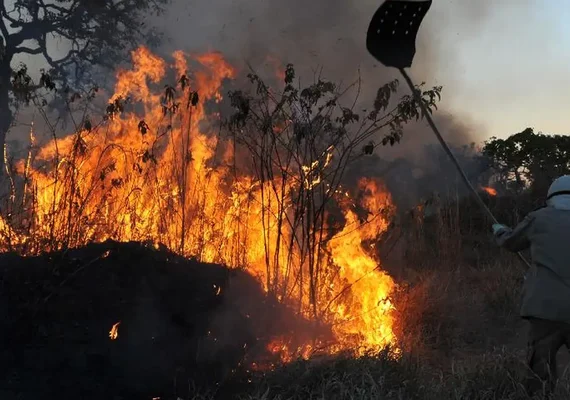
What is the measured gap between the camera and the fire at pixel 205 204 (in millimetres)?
5445

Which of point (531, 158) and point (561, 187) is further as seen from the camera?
point (531, 158)

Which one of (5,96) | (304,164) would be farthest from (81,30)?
(304,164)

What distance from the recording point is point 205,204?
20.1 ft

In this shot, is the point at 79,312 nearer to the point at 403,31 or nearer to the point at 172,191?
the point at 172,191

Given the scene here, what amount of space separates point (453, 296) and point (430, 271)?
3.57ft

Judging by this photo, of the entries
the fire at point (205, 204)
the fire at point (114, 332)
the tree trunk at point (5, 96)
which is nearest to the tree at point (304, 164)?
the fire at point (205, 204)

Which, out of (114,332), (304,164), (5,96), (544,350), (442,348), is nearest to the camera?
(544,350)

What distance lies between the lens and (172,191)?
19.9ft

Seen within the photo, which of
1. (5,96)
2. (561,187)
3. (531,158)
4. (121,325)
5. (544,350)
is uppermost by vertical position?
(5,96)

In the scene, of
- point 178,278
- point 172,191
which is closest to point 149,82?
point 172,191

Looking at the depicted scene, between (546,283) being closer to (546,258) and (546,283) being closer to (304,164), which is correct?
(546,258)

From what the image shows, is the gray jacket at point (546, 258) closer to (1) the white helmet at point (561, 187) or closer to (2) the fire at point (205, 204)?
(1) the white helmet at point (561, 187)

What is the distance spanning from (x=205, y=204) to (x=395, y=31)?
3239mm

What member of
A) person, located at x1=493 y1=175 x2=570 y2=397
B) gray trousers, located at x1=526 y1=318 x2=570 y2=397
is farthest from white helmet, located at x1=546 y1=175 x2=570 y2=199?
gray trousers, located at x1=526 y1=318 x2=570 y2=397
